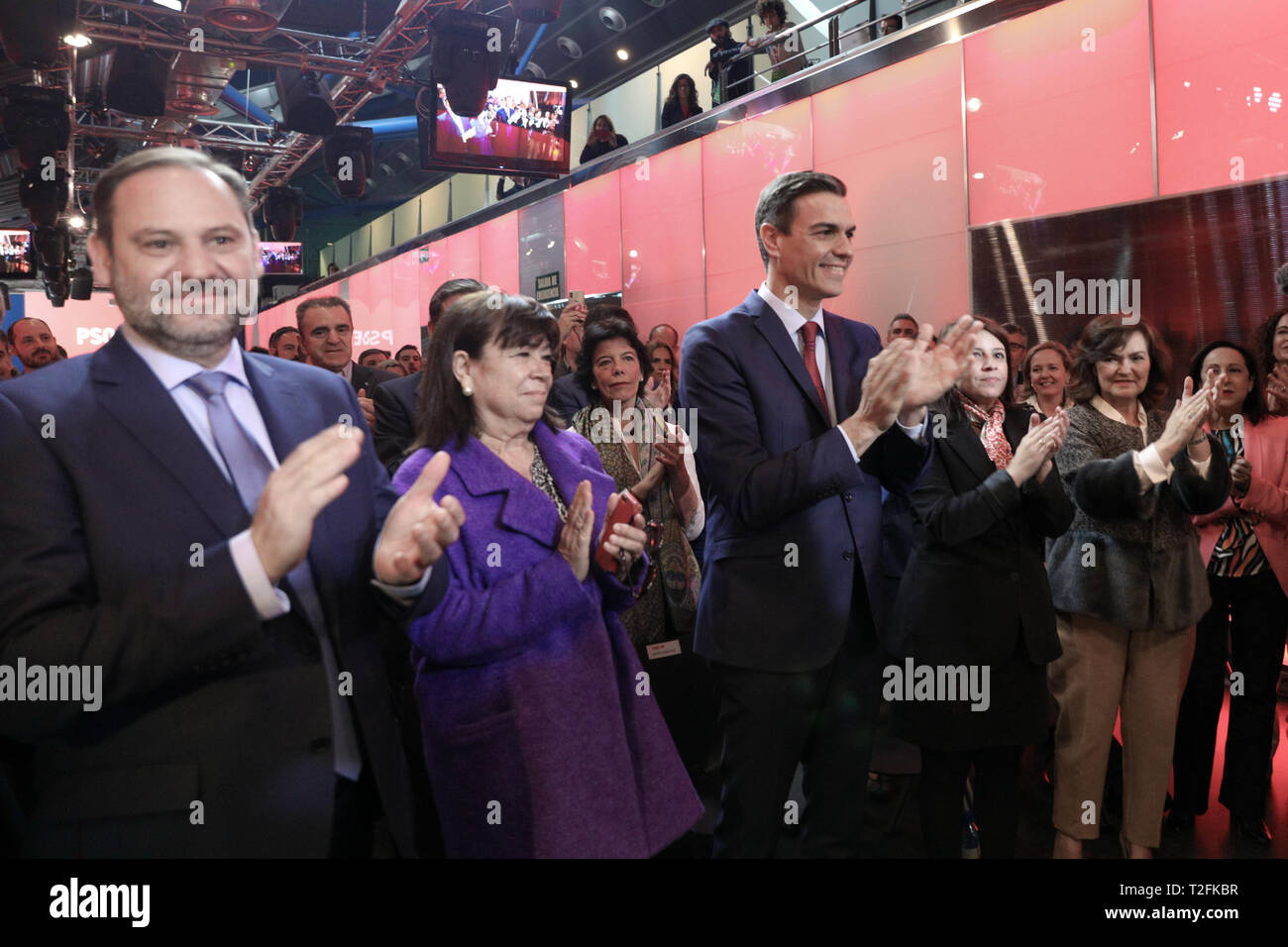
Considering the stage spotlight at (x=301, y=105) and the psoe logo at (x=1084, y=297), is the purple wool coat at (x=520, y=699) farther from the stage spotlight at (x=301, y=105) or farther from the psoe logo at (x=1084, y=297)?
the stage spotlight at (x=301, y=105)

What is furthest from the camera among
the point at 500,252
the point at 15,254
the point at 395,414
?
the point at 15,254

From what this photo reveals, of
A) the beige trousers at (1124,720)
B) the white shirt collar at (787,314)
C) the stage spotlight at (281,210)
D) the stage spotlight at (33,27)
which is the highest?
the stage spotlight at (281,210)

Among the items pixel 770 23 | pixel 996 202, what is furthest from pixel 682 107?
pixel 996 202

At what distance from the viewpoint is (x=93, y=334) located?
1.56 metres

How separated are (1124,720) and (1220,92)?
3.10 m

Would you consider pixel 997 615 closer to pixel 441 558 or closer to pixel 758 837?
pixel 758 837

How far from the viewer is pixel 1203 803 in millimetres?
2977

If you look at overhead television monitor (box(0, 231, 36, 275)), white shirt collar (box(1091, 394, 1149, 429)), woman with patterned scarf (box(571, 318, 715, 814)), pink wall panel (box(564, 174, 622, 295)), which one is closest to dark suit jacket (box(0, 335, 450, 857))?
woman with patterned scarf (box(571, 318, 715, 814))

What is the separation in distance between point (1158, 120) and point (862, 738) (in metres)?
3.76

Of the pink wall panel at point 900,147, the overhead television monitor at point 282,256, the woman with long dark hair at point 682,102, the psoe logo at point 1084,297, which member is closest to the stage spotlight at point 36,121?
the woman with long dark hair at point 682,102

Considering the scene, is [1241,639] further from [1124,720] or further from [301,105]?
[301,105]

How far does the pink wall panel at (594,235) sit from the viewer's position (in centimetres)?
735

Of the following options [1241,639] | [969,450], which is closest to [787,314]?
[969,450]

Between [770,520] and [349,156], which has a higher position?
[349,156]
